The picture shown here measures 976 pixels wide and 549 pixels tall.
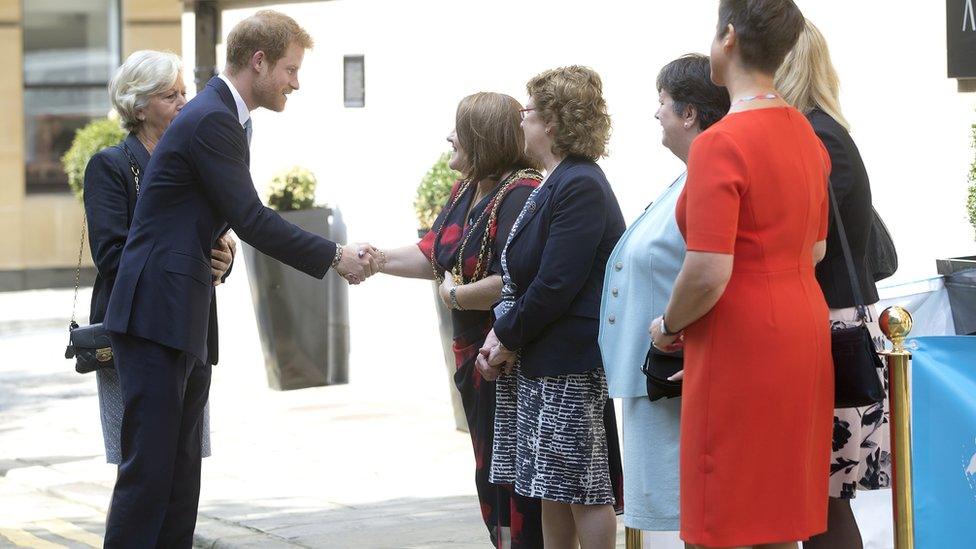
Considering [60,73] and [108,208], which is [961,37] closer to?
[108,208]

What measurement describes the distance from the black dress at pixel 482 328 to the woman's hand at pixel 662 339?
3.81 feet

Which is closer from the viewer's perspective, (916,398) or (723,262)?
(723,262)

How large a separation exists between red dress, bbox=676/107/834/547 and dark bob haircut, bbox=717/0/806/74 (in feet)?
0.46

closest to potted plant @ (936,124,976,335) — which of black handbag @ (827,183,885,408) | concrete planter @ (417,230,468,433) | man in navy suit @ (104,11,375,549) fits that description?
black handbag @ (827,183,885,408)

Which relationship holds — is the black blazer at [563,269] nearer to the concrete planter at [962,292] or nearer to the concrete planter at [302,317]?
the concrete planter at [962,292]

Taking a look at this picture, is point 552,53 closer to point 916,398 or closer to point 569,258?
point 569,258

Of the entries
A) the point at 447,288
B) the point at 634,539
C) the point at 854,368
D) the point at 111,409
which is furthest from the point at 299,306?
the point at 854,368

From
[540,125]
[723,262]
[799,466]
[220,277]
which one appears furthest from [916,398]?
[220,277]

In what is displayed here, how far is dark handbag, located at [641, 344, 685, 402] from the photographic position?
3738mm

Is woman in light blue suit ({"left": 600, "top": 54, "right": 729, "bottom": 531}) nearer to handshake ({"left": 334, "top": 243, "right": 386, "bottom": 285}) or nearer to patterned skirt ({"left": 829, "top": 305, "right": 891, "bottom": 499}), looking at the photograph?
patterned skirt ({"left": 829, "top": 305, "right": 891, "bottom": 499})

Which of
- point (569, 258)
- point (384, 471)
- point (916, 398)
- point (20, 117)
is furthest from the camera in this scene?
point (20, 117)

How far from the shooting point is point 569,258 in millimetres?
4371

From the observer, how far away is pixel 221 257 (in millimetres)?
5023

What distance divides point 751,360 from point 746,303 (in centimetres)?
13
